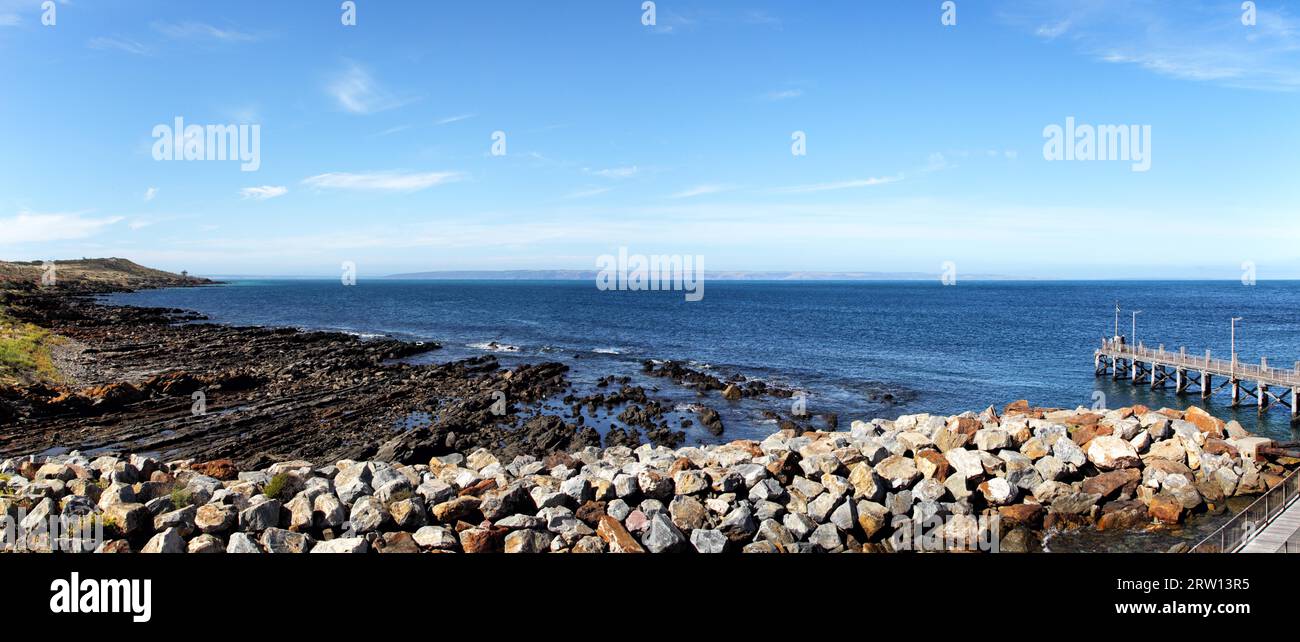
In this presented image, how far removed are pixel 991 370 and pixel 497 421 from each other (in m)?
36.0

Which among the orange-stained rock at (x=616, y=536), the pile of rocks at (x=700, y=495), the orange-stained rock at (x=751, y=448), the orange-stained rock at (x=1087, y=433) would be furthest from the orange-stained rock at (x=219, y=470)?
the orange-stained rock at (x=1087, y=433)

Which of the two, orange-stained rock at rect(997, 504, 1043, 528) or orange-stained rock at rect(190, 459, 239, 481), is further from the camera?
orange-stained rock at rect(190, 459, 239, 481)

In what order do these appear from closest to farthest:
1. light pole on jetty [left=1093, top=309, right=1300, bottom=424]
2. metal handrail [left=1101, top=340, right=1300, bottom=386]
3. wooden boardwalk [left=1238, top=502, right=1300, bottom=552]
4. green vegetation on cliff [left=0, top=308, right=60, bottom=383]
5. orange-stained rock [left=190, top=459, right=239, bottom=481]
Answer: wooden boardwalk [left=1238, top=502, right=1300, bottom=552]
orange-stained rock [left=190, top=459, right=239, bottom=481]
metal handrail [left=1101, top=340, right=1300, bottom=386]
light pole on jetty [left=1093, top=309, right=1300, bottom=424]
green vegetation on cliff [left=0, top=308, right=60, bottom=383]

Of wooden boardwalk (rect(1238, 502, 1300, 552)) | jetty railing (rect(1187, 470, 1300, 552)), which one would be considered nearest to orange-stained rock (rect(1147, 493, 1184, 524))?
jetty railing (rect(1187, 470, 1300, 552))

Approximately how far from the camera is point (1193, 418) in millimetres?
23062

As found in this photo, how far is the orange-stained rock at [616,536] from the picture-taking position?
13.4 m

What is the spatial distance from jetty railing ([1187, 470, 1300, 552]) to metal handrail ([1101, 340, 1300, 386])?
88.9 feet

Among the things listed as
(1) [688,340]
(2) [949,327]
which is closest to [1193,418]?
(1) [688,340]

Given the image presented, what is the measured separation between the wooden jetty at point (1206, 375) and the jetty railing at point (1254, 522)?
2708 centimetres

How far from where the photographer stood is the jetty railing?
44.7 feet

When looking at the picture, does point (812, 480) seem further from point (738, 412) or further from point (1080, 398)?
point (1080, 398)

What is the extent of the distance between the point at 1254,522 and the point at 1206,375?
111 ft

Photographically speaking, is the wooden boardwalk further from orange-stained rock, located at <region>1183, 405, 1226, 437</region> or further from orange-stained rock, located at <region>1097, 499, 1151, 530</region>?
orange-stained rock, located at <region>1183, 405, 1226, 437</region>
